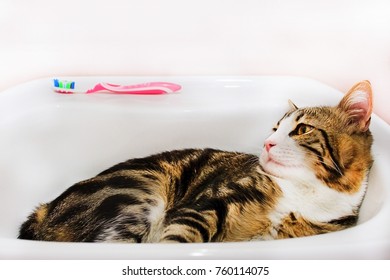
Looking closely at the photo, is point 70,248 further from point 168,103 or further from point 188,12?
point 188,12

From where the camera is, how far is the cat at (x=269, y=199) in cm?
87

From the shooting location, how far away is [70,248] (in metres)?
0.68

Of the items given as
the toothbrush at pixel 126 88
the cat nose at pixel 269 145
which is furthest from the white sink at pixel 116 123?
the cat nose at pixel 269 145

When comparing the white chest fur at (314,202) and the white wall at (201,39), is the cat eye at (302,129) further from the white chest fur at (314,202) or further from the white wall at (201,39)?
the white wall at (201,39)

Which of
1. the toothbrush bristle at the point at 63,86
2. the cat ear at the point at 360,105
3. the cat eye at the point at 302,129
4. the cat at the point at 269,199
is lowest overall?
the cat at the point at 269,199

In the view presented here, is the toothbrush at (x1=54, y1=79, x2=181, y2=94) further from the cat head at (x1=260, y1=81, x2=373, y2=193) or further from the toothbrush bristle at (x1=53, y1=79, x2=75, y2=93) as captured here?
the cat head at (x1=260, y1=81, x2=373, y2=193)

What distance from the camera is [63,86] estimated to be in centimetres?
119

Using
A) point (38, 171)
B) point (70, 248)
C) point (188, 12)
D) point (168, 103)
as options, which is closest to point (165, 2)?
point (188, 12)

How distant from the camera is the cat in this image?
2.85 feet

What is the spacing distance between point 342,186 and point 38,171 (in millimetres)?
799

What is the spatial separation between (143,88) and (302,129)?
0.47 meters

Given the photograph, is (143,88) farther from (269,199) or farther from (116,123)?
(269,199)

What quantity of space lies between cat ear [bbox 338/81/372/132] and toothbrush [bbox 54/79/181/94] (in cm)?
48

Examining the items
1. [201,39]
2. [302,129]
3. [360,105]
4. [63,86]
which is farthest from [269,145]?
[63,86]
